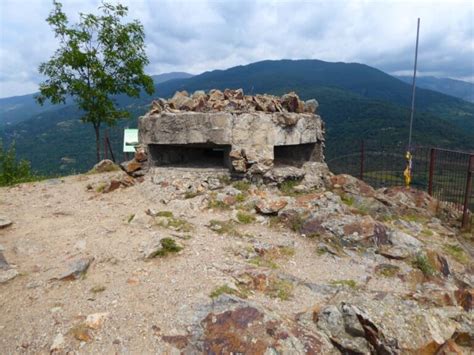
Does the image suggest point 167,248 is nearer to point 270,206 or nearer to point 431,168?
point 270,206

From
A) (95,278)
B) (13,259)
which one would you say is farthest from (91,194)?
(95,278)

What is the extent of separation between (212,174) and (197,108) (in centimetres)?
150

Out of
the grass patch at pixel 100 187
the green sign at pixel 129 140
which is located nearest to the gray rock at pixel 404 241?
the grass patch at pixel 100 187

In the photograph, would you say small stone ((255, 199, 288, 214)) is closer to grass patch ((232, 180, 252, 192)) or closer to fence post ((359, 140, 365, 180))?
grass patch ((232, 180, 252, 192))

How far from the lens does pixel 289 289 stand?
428 centimetres

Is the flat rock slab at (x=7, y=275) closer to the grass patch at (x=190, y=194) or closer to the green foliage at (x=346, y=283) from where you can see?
the grass patch at (x=190, y=194)

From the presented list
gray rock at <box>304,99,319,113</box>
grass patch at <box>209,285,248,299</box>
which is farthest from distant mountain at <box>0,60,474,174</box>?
grass patch at <box>209,285,248,299</box>

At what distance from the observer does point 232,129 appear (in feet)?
24.8

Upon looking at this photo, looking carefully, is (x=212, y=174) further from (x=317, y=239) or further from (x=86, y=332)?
(x=86, y=332)

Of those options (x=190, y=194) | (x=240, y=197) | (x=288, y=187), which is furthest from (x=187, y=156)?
(x=288, y=187)

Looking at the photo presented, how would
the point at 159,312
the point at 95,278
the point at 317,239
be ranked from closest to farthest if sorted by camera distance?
the point at 159,312
the point at 95,278
the point at 317,239

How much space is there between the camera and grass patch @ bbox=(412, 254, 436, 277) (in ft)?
16.8

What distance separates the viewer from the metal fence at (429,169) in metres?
8.58

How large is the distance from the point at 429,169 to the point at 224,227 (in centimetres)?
631
